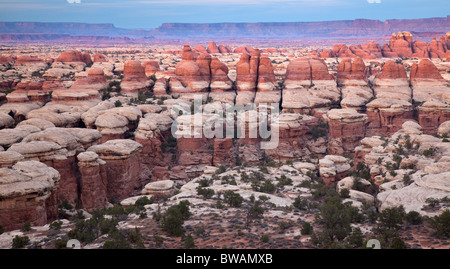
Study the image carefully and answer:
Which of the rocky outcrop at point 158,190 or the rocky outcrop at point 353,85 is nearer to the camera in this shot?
the rocky outcrop at point 158,190

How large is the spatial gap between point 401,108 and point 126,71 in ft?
96.0

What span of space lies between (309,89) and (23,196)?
36701 mm

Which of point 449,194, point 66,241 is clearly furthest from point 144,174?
point 449,194

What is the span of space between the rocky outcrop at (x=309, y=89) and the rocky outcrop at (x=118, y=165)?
19.9 metres

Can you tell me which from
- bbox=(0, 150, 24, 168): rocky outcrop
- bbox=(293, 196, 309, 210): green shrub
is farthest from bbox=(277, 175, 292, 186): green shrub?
bbox=(0, 150, 24, 168): rocky outcrop

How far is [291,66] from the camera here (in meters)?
53.6

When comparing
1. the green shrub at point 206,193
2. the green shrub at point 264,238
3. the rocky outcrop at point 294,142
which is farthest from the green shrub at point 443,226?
the rocky outcrop at point 294,142

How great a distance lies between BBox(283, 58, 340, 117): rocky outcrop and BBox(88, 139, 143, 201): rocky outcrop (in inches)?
784

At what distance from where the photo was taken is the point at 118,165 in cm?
2889

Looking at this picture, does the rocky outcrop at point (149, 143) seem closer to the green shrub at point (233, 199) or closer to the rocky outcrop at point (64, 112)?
the rocky outcrop at point (64, 112)

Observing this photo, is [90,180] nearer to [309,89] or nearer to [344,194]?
[344,194]

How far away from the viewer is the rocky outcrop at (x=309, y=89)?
45500 millimetres

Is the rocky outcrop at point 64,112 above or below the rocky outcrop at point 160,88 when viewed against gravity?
below

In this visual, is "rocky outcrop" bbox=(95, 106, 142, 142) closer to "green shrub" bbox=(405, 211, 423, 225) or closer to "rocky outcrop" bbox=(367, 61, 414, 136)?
"rocky outcrop" bbox=(367, 61, 414, 136)
